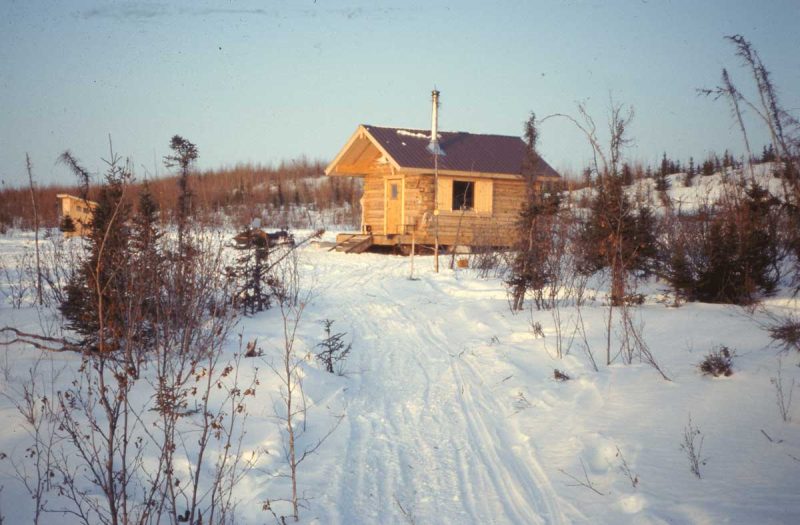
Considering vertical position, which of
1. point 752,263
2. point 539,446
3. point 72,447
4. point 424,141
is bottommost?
point 539,446

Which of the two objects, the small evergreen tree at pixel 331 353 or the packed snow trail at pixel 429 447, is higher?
the small evergreen tree at pixel 331 353

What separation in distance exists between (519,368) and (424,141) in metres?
16.6

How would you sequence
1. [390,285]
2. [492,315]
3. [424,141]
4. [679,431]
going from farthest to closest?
1. [424,141]
2. [390,285]
3. [492,315]
4. [679,431]

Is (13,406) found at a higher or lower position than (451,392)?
higher

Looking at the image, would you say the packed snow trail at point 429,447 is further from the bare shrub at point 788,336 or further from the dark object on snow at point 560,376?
the bare shrub at point 788,336

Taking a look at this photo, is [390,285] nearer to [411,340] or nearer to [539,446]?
[411,340]

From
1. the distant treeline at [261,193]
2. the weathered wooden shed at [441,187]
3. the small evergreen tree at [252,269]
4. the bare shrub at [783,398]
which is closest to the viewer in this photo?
the bare shrub at [783,398]

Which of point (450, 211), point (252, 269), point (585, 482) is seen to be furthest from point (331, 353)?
point (450, 211)

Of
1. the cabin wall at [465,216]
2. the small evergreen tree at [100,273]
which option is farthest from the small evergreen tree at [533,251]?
the cabin wall at [465,216]

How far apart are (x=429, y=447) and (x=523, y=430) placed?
959 millimetres

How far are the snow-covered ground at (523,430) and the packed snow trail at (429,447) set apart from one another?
0.02 m

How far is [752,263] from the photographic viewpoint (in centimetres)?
792

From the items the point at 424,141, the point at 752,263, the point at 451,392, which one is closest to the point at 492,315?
the point at 451,392

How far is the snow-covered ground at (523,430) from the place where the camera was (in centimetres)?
317
